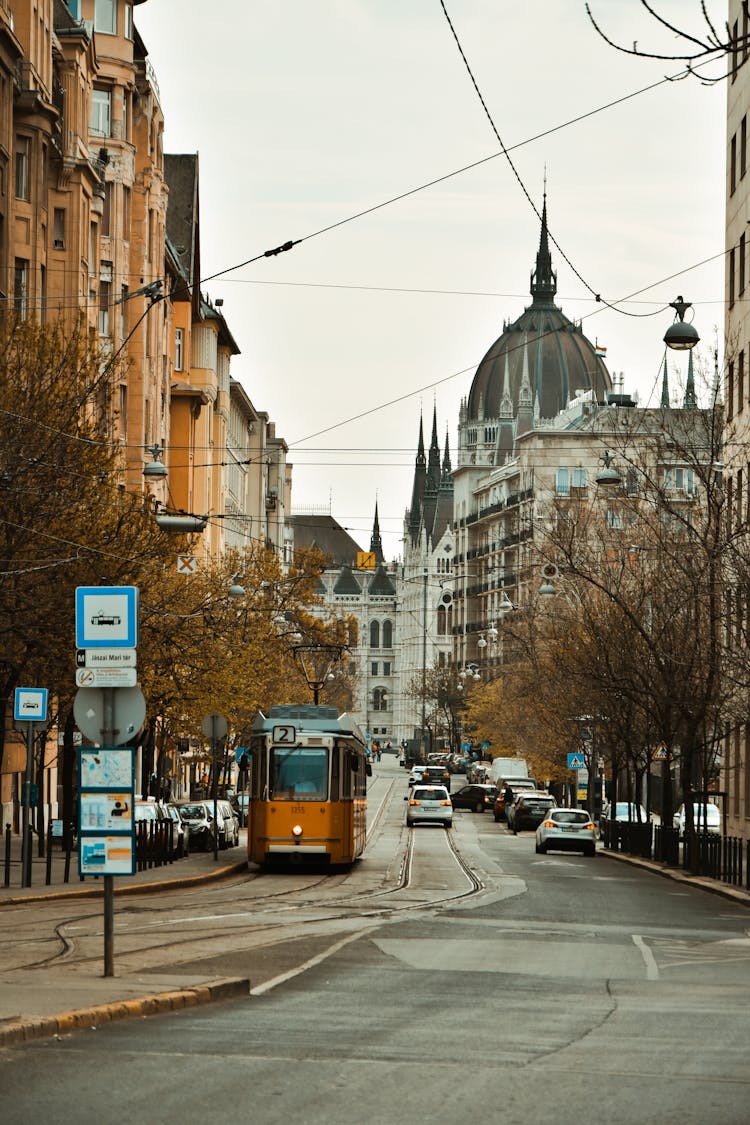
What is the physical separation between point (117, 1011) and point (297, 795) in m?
23.2

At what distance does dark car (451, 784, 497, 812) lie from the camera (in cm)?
9156

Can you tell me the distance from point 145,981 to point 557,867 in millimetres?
28459

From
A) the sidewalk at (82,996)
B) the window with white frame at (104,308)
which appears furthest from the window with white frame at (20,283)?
the sidewalk at (82,996)

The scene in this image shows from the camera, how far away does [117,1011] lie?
12719 millimetres

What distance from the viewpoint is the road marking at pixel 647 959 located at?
17703 mm

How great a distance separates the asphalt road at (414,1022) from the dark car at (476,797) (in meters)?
62.8

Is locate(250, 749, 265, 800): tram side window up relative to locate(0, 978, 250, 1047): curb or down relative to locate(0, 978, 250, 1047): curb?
up

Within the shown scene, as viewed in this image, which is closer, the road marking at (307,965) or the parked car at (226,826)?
the road marking at (307,965)

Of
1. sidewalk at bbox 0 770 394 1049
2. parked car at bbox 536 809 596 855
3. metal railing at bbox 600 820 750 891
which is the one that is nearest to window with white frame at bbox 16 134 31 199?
parked car at bbox 536 809 596 855

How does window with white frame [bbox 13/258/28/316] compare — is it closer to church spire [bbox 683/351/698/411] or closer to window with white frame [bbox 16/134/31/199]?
window with white frame [bbox 16/134/31/199]

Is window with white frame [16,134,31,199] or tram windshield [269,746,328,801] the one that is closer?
tram windshield [269,746,328,801]

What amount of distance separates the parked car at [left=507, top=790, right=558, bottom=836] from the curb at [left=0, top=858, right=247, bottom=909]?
2931 centimetres

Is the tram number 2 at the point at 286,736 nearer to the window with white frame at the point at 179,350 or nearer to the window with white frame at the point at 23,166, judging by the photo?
the window with white frame at the point at 23,166

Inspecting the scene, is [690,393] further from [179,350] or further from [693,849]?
[179,350]
